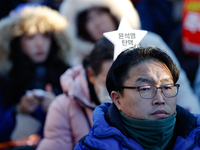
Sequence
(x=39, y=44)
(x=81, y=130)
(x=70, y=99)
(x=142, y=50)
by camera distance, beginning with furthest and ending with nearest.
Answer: (x=39, y=44)
(x=70, y=99)
(x=81, y=130)
(x=142, y=50)

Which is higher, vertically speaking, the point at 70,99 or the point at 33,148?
the point at 70,99

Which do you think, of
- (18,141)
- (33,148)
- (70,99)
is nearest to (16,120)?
(18,141)

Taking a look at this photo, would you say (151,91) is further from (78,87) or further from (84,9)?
(84,9)

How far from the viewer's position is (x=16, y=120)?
125 inches

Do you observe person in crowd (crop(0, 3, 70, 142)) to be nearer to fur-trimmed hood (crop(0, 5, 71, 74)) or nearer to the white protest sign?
fur-trimmed hood (crop(0, 5, 71, 74))

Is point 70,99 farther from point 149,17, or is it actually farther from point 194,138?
point 149,17

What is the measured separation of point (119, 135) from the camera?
158 centimetres

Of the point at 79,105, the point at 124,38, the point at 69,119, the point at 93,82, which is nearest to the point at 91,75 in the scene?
the point at 93,82

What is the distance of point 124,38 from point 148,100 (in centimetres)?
53

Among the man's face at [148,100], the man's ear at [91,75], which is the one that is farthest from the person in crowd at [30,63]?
the man's face at [148,100]

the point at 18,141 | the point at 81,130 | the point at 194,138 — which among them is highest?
the point at 194,138

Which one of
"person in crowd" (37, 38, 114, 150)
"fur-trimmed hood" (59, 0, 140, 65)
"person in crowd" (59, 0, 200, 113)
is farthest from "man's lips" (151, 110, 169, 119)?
"fur-trimmed hood" (59, 0, 140, 65)

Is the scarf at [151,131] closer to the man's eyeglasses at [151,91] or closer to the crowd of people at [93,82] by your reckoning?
the crowd of people at [93,82]

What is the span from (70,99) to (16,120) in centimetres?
87
